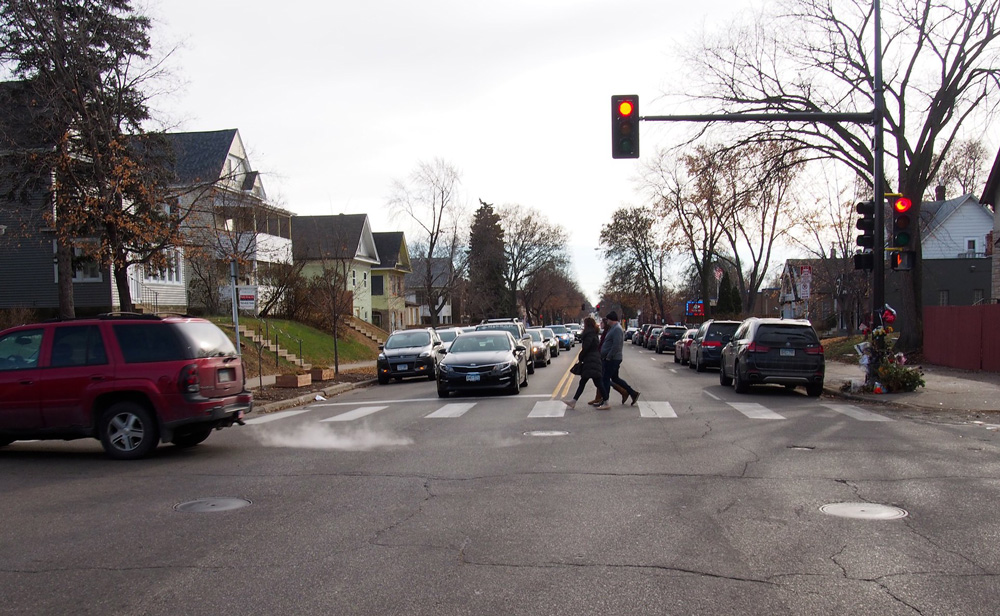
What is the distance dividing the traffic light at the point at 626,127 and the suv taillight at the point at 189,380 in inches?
337

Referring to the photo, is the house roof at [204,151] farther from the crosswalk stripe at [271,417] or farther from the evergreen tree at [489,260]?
the evergreen tree at [489,260]

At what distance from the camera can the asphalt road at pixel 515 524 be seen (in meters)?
4.93

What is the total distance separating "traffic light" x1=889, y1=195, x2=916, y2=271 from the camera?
53.9ft

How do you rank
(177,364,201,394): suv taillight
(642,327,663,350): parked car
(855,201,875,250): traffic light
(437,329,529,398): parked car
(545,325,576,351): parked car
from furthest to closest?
(642,327,663,350): parked car < (545,325,576,351): parked car < (437,329,529,398): parked car < (855,201,875,250): traffic light < (177,364,201,394): suv taillight

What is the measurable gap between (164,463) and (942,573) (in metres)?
8.36

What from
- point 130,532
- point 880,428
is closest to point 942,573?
point 130,532

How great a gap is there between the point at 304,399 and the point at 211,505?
1171 cm

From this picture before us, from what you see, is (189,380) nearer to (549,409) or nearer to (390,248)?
(549,409)

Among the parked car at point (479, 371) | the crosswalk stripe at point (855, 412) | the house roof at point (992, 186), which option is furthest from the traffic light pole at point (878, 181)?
the house roof at point (992, 186)

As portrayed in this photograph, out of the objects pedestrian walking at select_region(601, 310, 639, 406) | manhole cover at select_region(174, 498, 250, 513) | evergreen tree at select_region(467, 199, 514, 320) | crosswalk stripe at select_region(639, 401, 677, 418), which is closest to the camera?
manhole cover at select_region(174, 498, 250, 513)

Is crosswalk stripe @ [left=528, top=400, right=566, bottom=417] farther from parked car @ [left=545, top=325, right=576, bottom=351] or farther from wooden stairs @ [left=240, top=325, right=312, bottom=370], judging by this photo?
parked car @ [left=545, top=325, right=576, bottom=351]

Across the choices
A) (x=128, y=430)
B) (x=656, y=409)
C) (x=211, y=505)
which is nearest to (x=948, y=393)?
(x=656, y=409)

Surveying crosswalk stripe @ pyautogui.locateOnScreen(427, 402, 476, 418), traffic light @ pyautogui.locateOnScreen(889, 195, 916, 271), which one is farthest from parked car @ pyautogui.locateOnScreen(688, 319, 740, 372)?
crosswalk stripe @ pyautogui.locateOnScreen(427, 402, 476, 418)

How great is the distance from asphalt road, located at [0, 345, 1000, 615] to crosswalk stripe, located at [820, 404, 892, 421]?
1414 millimetres
